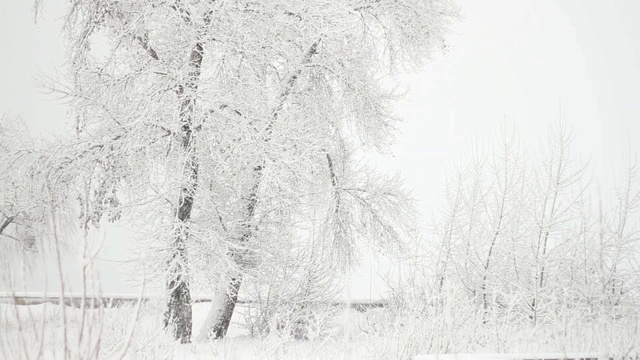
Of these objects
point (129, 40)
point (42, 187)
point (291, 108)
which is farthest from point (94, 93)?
point (291, 108)

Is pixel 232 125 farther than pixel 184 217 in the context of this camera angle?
No

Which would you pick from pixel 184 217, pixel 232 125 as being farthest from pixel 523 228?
pixel 184 217

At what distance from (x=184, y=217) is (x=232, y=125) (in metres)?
1.81

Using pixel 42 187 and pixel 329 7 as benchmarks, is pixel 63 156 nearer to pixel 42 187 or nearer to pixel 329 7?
pixel 42 187

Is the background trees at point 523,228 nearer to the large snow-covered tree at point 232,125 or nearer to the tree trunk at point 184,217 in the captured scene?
the large snow-covered tree at point 232,125

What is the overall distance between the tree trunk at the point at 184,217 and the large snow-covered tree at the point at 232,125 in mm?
33

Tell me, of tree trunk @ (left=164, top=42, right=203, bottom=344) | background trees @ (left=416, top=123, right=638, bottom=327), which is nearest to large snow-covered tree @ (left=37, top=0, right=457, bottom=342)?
tree trunk @ (left=164, top=42, right=203, bottom=344)

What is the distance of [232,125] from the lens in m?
9.60

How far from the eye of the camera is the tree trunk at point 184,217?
9.03m

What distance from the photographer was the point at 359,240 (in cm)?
1231

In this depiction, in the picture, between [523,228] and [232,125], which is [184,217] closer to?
[232,125]

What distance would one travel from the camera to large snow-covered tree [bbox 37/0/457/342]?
30.5 ft

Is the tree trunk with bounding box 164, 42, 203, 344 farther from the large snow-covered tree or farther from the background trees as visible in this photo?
the background trees

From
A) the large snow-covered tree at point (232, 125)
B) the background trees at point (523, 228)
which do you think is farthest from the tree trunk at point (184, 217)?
the background trees at point (523, 228)
